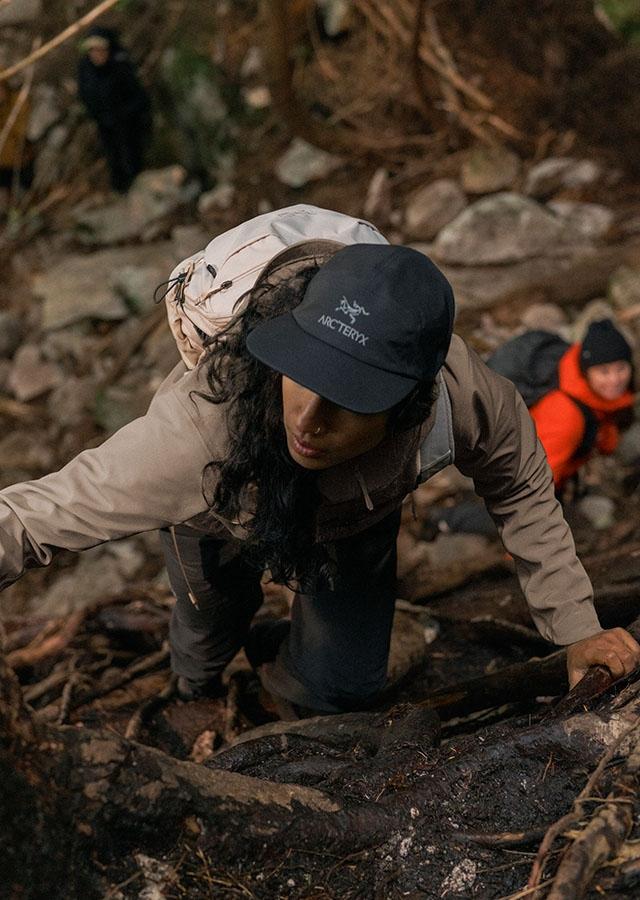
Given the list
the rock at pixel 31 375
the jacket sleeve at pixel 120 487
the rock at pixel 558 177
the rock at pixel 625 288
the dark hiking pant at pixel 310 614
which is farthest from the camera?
the rock at pixel 31 375

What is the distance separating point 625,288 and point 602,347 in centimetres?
334

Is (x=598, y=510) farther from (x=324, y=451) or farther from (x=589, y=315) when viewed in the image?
(x=324, y=451)

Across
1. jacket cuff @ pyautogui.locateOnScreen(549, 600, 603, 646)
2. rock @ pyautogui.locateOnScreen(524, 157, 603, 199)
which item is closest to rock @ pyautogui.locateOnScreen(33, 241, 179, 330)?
rock @ pyautogui.locateOnScreen(524, 157, 603, 199)

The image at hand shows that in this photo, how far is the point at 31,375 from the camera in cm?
1073

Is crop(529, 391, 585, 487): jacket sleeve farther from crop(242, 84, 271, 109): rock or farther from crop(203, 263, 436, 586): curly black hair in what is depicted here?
crop(242, 84, 271, 109): rock

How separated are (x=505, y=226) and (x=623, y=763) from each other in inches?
287

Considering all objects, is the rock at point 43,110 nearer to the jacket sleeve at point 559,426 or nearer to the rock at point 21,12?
the rock at point 21,12

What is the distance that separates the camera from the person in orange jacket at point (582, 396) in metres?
5.06

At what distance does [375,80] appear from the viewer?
10.9 metres

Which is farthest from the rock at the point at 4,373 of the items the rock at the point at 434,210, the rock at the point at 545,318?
the rock at the point at 545,318

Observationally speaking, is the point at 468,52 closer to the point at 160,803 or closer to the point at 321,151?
the point at 321,151

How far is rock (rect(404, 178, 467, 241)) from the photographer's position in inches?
384

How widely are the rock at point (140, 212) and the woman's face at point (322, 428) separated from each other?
9.96m

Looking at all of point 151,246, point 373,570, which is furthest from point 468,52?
point 373,570
